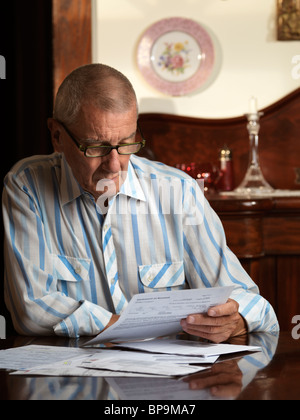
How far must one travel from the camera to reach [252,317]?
1589mm

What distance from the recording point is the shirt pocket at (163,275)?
1.88 meters

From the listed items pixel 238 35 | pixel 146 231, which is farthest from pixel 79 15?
pixel 146 231

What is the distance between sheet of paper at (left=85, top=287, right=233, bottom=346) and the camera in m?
1.33

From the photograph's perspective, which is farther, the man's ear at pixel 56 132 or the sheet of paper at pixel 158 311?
A: the man's ear at pixel 56 132

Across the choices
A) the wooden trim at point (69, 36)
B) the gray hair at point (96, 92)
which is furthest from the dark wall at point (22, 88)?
the gray hair at point (96, 92)

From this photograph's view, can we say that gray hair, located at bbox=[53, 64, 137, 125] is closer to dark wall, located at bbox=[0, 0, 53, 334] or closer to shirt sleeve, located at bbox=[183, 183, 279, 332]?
shirt sleeve, located at bbox=[183, 183, 279, 332]

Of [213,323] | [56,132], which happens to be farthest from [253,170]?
[213,323]

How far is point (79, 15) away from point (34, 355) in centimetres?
243

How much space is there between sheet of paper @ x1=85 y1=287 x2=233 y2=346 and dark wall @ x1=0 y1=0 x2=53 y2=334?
1985 mm

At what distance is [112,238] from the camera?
6.23 feet

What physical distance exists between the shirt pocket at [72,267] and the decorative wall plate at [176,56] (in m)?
1.93

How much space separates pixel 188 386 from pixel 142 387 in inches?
3.0

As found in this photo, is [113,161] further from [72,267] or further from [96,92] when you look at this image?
[72,267]

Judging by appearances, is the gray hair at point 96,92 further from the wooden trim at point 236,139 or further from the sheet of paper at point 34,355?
the wooden trim at point 236,139
